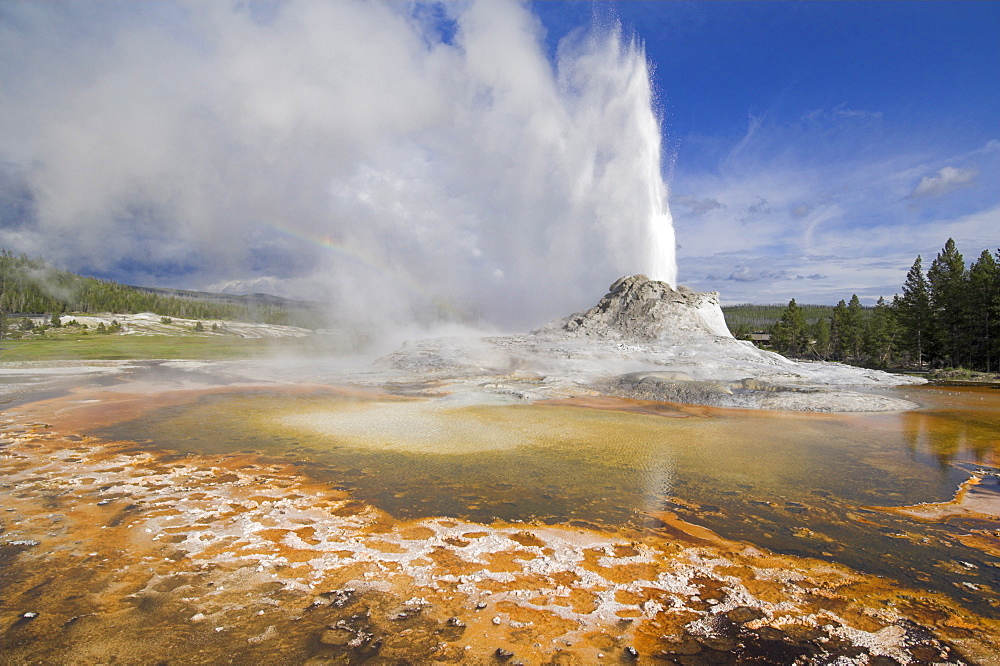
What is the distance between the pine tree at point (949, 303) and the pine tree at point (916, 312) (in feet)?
1.82

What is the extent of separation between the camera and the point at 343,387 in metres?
21.4

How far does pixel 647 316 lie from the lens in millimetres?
30906

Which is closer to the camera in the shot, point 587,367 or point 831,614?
point 831,614

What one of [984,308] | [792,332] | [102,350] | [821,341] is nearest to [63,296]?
[102,350]

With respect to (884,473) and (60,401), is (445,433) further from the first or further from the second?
(60,401)

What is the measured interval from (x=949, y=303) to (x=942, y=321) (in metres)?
1.49

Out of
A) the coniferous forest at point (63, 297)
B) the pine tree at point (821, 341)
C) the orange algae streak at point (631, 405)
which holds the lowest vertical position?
the orange algae streak at point (631, 405)

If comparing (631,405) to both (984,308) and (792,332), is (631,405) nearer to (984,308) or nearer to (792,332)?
(984,308)

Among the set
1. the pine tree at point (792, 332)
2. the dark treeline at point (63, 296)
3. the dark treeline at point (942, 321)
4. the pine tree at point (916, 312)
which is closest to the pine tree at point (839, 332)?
the dark treeline at point (942, 321)

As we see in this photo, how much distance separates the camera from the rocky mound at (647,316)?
29.8m

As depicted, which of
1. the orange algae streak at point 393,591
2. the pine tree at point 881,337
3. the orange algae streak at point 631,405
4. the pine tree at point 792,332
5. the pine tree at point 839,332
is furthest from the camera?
the pine tree at point 792,332

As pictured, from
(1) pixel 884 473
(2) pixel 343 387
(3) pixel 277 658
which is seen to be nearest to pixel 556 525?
(3) pixel 277 658

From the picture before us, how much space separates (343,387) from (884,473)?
19029 mm

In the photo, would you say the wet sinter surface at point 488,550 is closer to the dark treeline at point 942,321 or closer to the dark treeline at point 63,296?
the dark treeline at point 942,321
